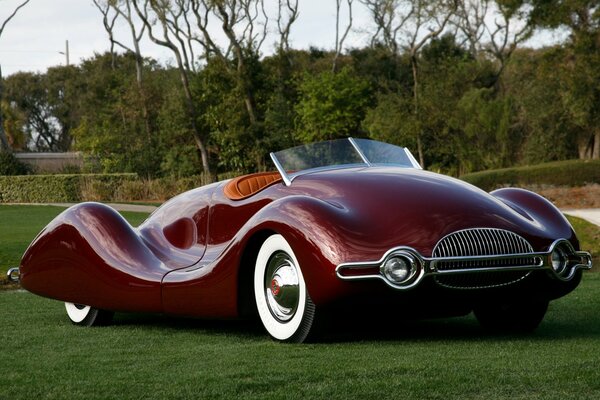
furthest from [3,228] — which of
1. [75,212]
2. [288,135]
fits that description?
[288,135]

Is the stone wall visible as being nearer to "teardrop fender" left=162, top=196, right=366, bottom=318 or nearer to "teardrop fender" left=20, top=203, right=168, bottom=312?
"teardrop fender" left=20, top=203, right=168, bottom=312

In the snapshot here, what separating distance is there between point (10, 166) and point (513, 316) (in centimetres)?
4115

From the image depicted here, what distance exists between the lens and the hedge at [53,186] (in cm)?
3922

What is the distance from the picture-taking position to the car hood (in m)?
6.35

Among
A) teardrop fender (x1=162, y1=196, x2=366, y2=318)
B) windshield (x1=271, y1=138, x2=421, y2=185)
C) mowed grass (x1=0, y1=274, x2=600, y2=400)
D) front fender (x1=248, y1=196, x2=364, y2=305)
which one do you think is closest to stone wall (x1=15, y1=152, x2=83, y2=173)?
windshield (x1=271, y1=138, x2=421, y2=185)

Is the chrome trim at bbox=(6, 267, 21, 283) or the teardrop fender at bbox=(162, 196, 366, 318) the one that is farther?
the chrome trim at bbox=(6, 267, 21, 283)

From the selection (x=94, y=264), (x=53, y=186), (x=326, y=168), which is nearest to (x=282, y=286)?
(x=326, y=168)

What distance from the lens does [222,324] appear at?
26.7 feet

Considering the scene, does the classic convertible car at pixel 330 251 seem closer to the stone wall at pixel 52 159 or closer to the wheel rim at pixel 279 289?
the wheel rim at pixel 279 289

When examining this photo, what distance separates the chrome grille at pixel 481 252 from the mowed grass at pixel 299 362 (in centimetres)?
41

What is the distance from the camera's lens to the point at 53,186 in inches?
1556

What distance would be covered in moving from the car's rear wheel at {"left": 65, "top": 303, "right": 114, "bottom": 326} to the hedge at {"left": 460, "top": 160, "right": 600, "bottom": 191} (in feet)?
70.8

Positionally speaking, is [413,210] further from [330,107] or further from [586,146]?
[330,107]

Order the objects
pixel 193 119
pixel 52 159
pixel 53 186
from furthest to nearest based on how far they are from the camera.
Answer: pixel 52 159, pixel 193 119, pixel 53 186
